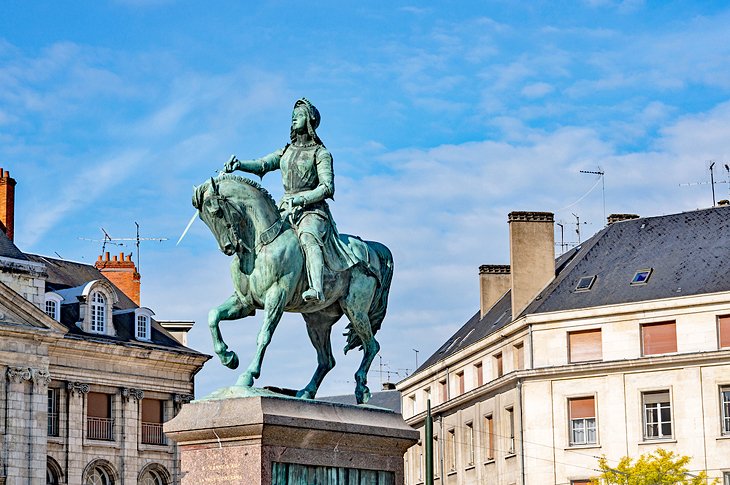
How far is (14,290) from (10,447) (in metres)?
5.19

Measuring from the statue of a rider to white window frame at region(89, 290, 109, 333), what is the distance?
4126 centimetres

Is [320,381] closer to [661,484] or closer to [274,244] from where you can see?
[274,244]

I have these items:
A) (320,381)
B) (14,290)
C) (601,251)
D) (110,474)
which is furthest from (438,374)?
(320,381)

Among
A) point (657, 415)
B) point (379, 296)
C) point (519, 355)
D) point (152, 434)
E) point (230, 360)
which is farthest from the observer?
point (152, 434)

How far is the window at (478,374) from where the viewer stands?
58094 millimetres

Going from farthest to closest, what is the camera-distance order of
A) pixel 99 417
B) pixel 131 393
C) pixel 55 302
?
1. pixel 131 393
2. pixel 99 417
3. pixel 55 302

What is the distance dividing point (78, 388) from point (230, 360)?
40.4 metres

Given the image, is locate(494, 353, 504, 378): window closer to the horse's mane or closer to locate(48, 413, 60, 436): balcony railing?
locate(48, 413, 60, 436): balcony railing

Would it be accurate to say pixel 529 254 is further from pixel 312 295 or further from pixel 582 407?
pixel 312 295

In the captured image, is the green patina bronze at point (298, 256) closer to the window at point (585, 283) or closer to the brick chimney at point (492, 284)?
the window at point (585, 283)

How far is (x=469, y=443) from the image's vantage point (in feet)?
193

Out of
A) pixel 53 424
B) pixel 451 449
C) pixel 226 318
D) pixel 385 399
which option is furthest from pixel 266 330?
pixel 385 399

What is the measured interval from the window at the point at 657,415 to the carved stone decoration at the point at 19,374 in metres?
19.7

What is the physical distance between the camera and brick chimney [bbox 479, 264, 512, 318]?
203 feet
